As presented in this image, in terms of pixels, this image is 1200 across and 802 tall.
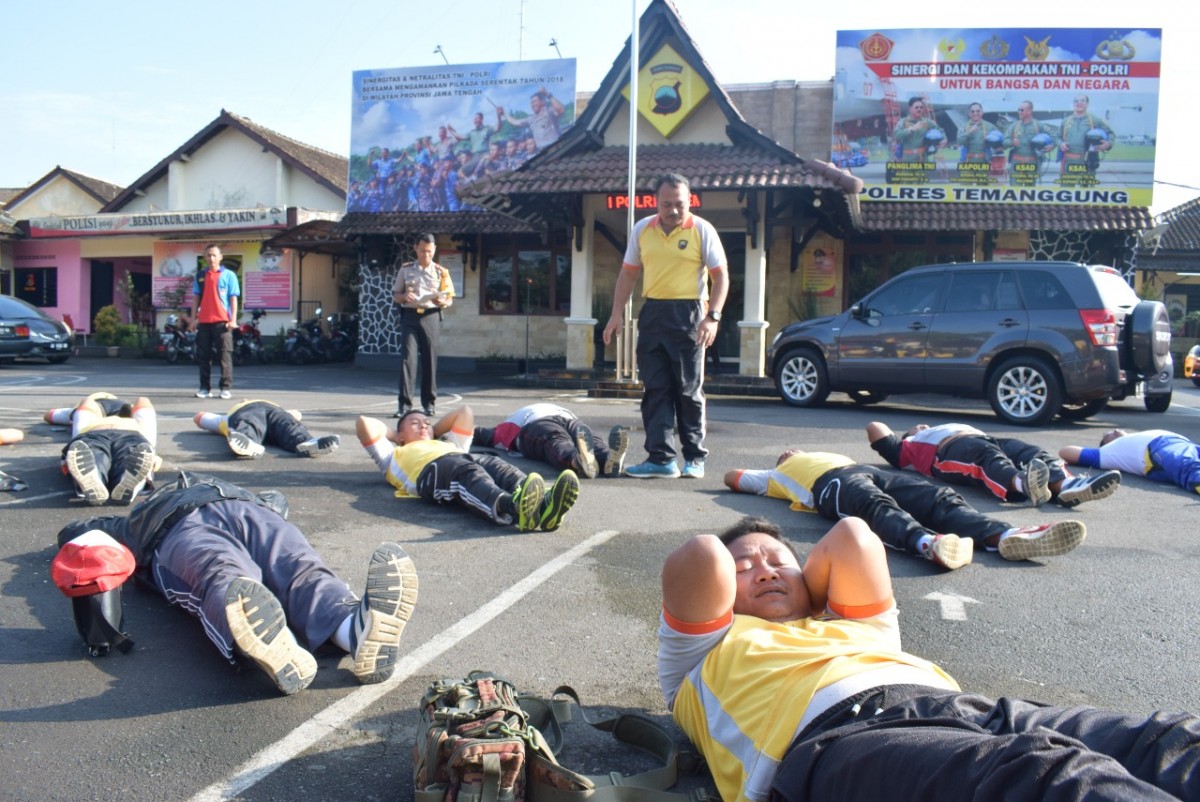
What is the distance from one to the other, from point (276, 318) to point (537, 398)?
51.1 feet

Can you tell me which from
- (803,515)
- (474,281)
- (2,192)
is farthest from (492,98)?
(2,192)

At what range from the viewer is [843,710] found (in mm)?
2271

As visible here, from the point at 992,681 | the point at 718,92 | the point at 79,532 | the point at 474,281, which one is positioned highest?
the point at 718,92

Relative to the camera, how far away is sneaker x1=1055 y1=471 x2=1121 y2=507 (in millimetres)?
5988

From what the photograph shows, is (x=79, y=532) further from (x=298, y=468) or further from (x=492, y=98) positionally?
(x=492, y=98)

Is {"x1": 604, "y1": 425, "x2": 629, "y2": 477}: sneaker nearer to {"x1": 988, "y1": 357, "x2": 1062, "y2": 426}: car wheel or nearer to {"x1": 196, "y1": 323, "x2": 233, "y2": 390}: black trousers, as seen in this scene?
{"x1": 988, "y1": 357, "x2": 1062, "y2": 426}: car wheel

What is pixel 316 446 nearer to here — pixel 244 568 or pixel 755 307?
pixel 244 568

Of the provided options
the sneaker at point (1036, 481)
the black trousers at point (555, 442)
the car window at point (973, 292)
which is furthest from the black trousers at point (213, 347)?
the sneaker at point (1036, 481)

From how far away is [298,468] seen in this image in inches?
292

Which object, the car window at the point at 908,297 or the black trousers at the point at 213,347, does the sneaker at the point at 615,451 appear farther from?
the black trousers at the point at 213,347

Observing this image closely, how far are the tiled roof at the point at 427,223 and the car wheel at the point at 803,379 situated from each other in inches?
348

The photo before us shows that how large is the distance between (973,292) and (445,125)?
1432 cm

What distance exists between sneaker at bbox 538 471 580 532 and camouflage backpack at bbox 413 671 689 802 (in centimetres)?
260

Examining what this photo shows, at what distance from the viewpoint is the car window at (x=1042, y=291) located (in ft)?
37.3
